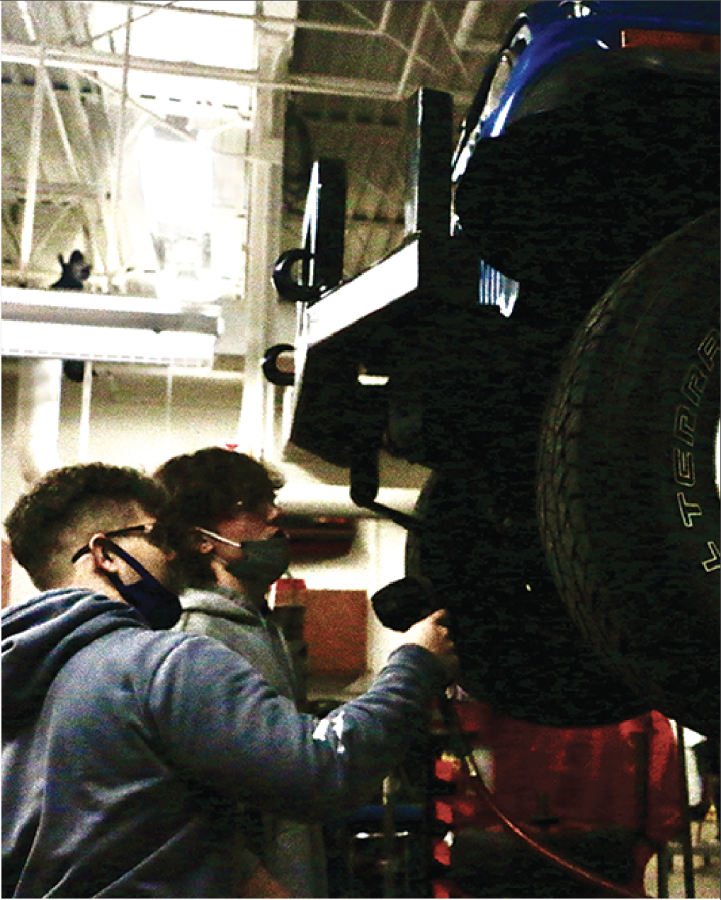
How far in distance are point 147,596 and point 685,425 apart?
28.2 inches

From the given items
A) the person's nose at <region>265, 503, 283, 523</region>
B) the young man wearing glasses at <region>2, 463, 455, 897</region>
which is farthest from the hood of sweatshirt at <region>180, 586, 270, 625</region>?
the young man wearing glasses at <region>2, 463, 455, 897</region>

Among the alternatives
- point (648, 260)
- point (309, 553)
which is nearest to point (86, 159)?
point (309, 553)

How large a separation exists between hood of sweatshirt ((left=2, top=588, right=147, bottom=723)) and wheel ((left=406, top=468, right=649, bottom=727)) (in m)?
0.56

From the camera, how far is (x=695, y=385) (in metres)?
0.97

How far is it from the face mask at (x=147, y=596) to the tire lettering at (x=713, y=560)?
694 mm

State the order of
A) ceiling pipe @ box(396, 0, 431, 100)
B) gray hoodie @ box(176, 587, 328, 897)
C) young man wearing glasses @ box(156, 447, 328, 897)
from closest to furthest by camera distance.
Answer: gray hoodie @ box(176, 587, 328, 897), young man wearing glasses @ box(156, 447, 328, 897), ceiling pipe @ box(396, 0, 431, 100)

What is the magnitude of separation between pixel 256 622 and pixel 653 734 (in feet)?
3.67

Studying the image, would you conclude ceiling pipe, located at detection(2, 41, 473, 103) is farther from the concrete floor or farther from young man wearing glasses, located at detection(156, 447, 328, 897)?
the concrete floor

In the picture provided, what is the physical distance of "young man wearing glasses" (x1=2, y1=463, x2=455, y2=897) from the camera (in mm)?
947

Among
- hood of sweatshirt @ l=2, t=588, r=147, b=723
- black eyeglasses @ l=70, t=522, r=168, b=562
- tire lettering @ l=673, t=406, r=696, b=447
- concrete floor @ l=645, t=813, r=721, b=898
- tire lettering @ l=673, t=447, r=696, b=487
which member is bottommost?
concrete floor @ l=645, t=813, r=721, b=898

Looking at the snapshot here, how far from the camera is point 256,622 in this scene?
1.58 metres

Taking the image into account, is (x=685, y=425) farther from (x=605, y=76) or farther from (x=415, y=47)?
(x=415, y=47)

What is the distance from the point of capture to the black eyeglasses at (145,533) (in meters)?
1.19

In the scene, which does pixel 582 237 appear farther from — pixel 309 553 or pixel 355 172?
pixel 355 172
